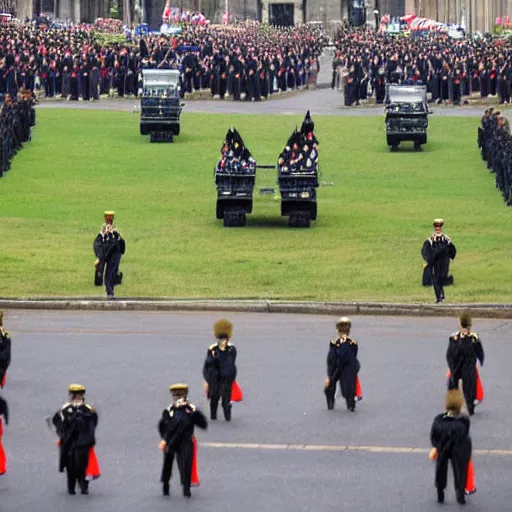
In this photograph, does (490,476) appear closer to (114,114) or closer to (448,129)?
(448,129)

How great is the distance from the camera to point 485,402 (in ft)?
76.5

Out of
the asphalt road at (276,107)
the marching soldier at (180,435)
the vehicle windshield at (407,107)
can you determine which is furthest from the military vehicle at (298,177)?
the asphalt road at (276,107)

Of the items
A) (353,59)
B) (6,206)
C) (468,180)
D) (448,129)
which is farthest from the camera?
(353,59)

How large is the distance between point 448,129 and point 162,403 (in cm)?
3797

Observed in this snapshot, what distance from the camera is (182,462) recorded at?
18.8 metres

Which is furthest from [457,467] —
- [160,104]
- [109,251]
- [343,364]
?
[160,104]

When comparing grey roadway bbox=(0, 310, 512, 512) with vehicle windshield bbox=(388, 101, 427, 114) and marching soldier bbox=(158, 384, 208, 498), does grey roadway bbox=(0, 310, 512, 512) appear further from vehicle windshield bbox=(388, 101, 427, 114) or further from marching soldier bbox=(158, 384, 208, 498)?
vehicle windshield bbox=(388, 101, 427, 114)

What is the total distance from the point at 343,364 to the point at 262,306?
8.22 meters

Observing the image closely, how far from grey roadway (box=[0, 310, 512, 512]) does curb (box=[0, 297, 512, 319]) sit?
13.7 inches

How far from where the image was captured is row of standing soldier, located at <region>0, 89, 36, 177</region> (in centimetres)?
4934

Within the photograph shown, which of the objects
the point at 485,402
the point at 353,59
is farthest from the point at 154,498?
the point at 353,59

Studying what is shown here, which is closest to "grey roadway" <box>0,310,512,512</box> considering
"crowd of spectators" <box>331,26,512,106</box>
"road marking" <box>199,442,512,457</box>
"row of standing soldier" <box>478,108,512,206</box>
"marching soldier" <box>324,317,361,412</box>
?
"road marking" <box>199,442,512,457</box>

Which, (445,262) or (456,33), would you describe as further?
(456,33)

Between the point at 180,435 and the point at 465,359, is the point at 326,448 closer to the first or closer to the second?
the point at 465,359
